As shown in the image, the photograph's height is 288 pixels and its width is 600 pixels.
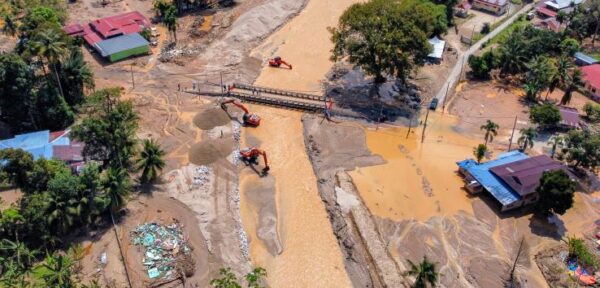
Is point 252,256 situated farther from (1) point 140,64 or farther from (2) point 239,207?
(1) point 140,64

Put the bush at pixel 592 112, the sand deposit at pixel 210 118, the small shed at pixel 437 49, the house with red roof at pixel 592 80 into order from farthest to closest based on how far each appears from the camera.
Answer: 1. the small shed at pixel 437 49
2. the house with red roof at pixel 592 80
3. the bush at pixel 592 112
4. the sand deposit at pixel 210 118

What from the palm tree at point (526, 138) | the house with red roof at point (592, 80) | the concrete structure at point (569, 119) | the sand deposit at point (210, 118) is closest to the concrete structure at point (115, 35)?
the sand deposit at point (210, 118)

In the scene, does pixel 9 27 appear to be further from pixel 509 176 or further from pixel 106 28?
pixel 509 176

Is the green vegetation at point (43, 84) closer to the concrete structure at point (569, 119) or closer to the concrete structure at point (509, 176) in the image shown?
the concrete structure at point (509, 176)

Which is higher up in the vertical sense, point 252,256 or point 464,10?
point 464,10

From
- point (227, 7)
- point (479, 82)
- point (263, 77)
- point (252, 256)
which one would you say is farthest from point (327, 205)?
point (227, 7)

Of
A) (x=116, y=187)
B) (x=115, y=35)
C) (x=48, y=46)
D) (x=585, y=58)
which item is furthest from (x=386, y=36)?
(x=115, y=35)
